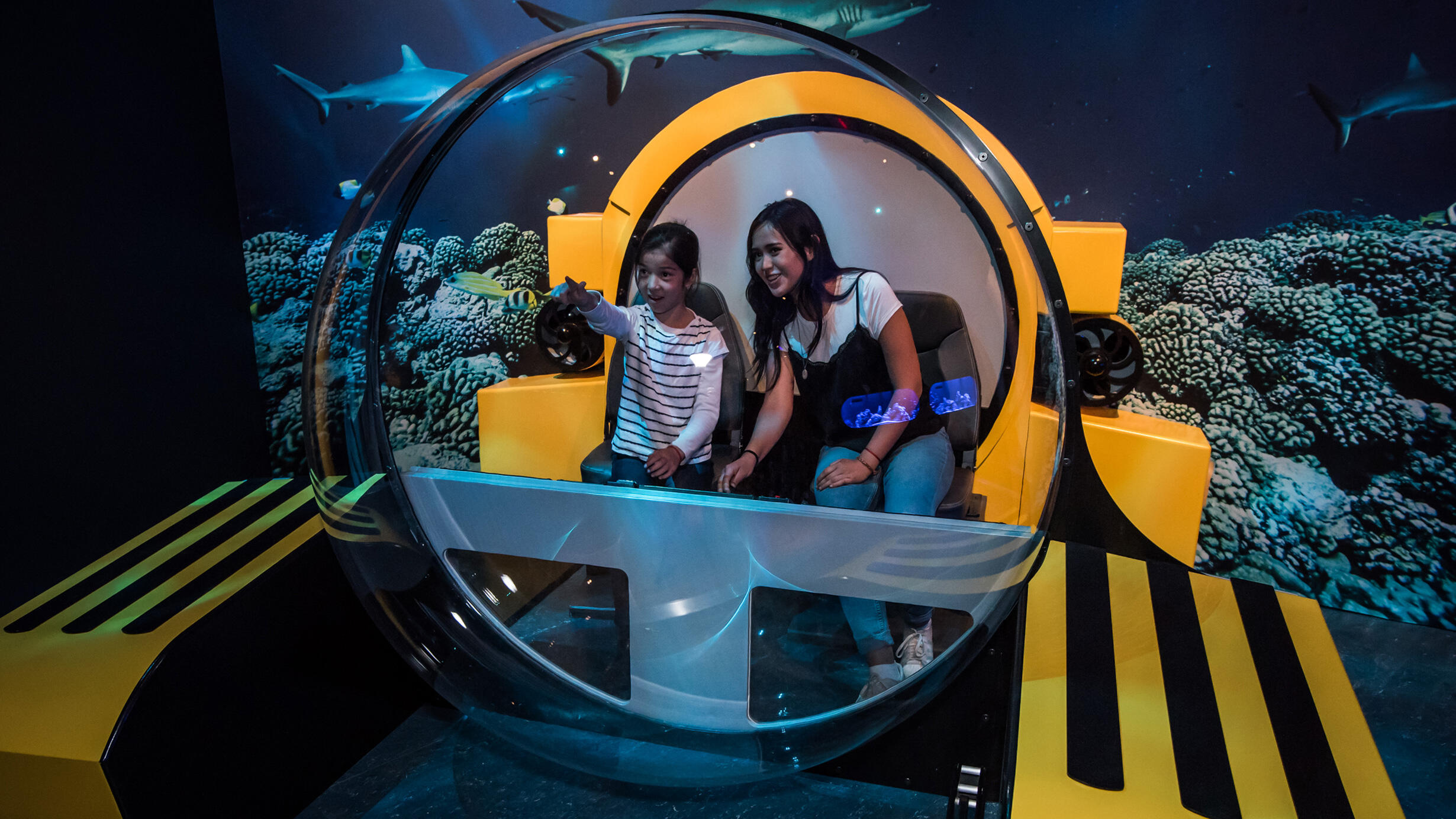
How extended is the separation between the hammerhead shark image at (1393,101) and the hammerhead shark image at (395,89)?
2086 mm

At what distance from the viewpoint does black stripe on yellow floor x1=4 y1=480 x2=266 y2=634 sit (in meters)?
1.11

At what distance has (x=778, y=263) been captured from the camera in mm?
776

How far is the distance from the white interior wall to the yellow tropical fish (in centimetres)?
24

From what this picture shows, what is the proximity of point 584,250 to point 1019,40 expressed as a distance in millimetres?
1140

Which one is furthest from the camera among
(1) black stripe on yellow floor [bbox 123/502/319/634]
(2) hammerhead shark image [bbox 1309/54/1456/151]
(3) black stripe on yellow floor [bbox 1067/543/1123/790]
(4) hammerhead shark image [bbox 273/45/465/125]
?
(4) hammerhead shark image [bbox 273/45/465/125]

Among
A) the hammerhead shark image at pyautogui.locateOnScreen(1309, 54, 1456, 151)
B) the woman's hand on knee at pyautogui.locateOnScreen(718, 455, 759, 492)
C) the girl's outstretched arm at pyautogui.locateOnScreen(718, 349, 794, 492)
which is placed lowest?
the woman's hand on knee at pyautogui.locateOnScreen(718, 455, 759, 492)

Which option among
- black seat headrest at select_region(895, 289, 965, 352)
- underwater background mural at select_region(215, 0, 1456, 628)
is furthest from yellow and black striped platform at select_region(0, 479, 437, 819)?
underwater background mural at select_region(215, 0, 1456, 628)

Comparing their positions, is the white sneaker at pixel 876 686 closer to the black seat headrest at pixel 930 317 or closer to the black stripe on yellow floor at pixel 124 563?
the black seat headrest at pixel 930 317

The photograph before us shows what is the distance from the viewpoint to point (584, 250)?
1.42 m

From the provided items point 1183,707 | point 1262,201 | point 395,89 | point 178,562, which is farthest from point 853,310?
point 395,89

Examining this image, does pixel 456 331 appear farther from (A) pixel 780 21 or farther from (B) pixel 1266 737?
(B) pixel 1266 737

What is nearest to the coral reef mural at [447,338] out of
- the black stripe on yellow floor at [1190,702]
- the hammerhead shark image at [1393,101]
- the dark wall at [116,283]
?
the black stripe on yellow floor at [1190,702]

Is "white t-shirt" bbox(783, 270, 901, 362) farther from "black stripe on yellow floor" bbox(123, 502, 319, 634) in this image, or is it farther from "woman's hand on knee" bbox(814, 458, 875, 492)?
"black stripe on yellow floor" bbox(123, 502, 319, 634)

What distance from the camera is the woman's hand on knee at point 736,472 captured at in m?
0.81
